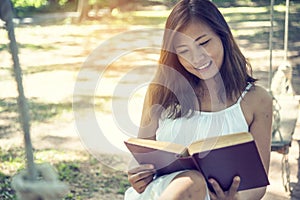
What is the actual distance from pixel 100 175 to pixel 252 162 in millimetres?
1712

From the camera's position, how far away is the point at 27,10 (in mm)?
8859

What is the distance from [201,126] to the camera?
5.15 ft

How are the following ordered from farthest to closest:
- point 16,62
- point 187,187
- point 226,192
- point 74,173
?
1. point 74,173
2. point 226,192
3. point 187,187
4. point 16,62

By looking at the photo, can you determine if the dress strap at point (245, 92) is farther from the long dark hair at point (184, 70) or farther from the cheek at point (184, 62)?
the cheek at point (184, 62)

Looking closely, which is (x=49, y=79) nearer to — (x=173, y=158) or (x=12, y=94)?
(x=12, y=94)

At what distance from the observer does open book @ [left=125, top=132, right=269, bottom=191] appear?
1336 millimetres

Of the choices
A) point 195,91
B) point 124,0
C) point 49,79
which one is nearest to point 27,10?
point 124,0

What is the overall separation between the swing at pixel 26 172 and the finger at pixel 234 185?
1.57 feet

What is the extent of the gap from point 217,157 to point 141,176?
25 centimetres

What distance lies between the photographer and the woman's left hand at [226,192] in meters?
1.40

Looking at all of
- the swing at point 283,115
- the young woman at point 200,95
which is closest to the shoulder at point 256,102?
the young woman at point 200,95

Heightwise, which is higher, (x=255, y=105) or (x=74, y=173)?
(x=255, y=105)

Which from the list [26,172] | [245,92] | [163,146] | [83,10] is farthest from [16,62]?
[83,10]

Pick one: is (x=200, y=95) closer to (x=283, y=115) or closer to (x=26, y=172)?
(x=26, y=172)
